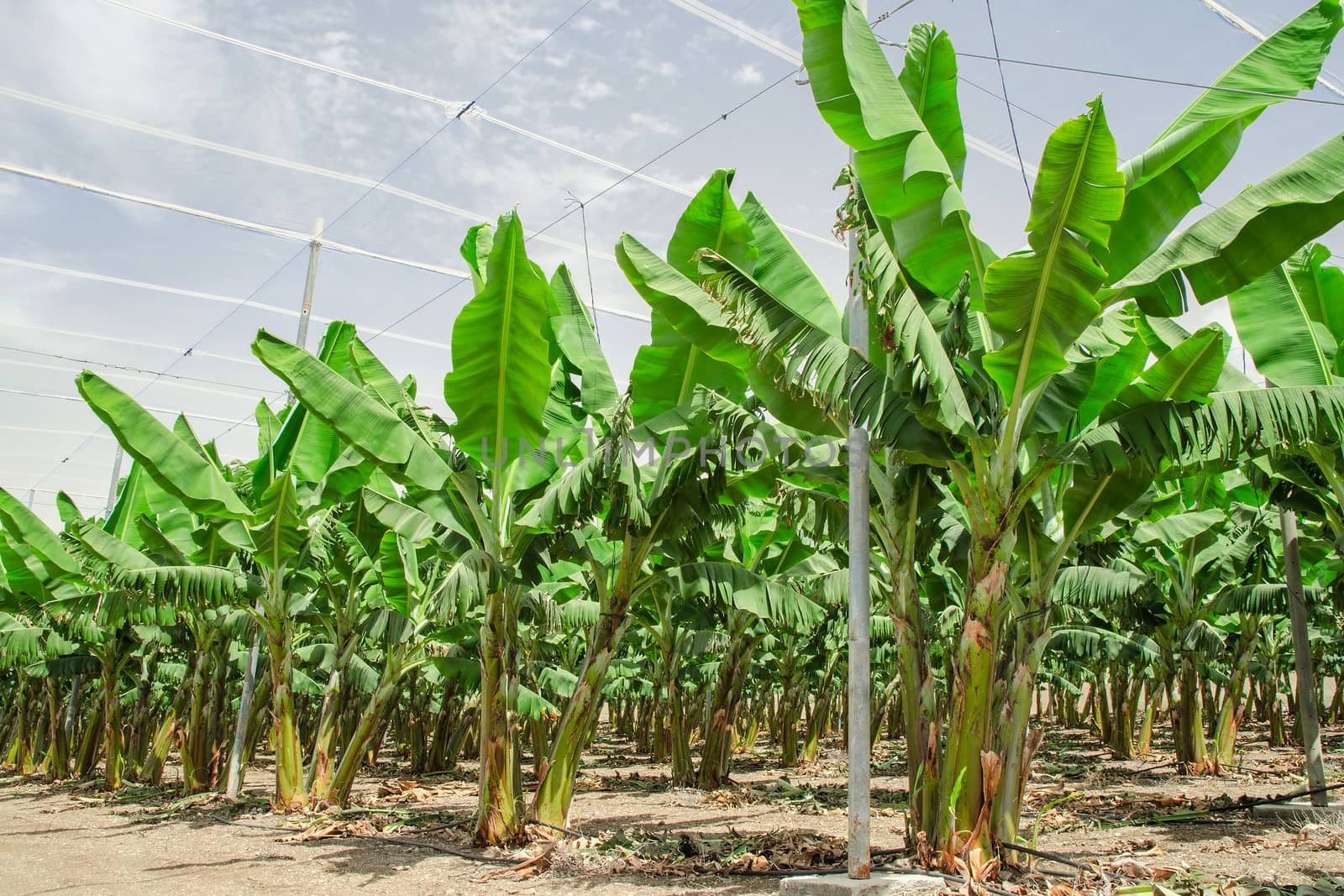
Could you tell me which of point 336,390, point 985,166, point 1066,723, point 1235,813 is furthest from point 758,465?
point 1066,723

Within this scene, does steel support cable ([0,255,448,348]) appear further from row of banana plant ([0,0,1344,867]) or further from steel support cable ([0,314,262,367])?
row of banana plant ([0,0,1344,867])

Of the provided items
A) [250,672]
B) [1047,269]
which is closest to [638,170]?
[1047,269]

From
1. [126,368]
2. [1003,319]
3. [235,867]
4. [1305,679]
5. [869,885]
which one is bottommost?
[235,867]

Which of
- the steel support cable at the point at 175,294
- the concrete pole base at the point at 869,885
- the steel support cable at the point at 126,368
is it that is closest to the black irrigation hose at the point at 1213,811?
the concrete pole base at the point at 869,885

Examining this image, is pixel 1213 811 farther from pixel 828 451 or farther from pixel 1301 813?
pixel 828 451

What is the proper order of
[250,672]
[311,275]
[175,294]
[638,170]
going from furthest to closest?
[175,294] → [311,275] → [250,672] → [638,170]

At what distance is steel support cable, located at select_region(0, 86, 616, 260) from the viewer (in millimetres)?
9266

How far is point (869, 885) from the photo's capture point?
16.1 feet

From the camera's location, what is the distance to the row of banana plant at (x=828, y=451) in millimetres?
5242

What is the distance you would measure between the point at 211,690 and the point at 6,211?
6552 millimetres

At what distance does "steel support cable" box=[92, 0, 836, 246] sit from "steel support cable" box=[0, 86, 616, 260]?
1386 mm

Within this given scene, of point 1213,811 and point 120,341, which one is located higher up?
point 120,341

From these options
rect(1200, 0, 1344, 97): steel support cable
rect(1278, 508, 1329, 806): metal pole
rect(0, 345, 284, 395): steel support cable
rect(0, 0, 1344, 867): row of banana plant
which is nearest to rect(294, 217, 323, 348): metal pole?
rect(0, 0, 1344, 867): row of banana plant

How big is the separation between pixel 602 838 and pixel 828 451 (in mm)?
3765
